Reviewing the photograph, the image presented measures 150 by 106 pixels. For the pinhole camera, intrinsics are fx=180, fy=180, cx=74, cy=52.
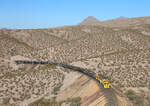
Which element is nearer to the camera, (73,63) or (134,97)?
(134,97)

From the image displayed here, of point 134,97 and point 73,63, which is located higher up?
point 73,63

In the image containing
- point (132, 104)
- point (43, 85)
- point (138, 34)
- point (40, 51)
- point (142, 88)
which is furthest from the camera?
point (138, 34)

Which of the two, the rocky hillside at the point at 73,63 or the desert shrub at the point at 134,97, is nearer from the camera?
the desert shrub at the point at 134,97

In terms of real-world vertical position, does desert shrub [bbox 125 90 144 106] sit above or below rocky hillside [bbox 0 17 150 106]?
below

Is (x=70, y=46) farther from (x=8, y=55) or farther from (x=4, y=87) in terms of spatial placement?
(x=4, y=87)

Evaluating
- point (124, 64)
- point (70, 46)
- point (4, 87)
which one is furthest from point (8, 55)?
point (124, 64)

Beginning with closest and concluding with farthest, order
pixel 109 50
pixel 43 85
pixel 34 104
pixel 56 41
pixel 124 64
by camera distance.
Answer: pixel 34 104 → pixel 43 85 → pixel 124 64 → pixel 109 50 → pixel 56 41

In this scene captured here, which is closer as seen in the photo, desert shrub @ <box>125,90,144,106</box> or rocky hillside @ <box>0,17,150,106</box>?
desert shrub @ <box>125,90,144,106</box>

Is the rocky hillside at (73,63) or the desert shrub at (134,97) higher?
the rocky hillside at (73,63)
